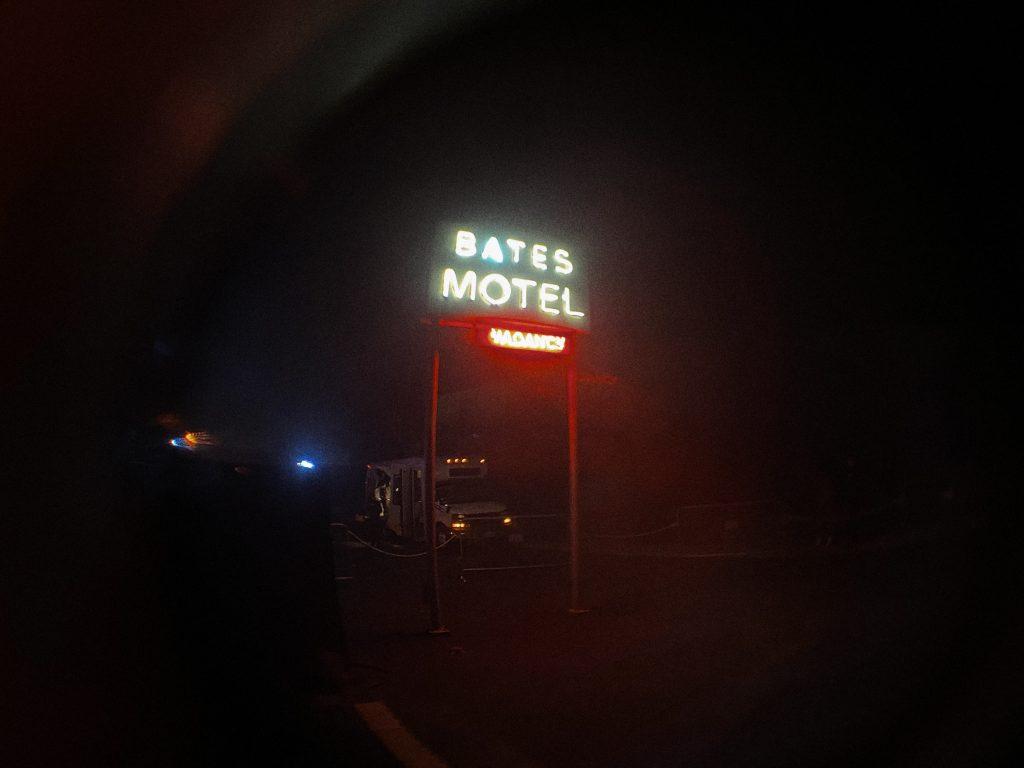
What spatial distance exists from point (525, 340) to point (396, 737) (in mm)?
6267

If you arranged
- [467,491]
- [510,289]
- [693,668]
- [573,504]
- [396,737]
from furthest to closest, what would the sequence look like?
1. [467,491]
2. [573,504]
3. [510,289]
4. [693,668]
5. [396,737]

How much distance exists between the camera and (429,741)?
16.8 feet

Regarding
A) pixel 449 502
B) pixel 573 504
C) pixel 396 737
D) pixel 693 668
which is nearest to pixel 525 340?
pixel 573 504

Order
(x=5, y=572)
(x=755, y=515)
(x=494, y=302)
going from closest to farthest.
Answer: (x=5, y=572), (x=494, y=302), (x=755, y=515)

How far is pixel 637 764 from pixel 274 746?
2269 mm

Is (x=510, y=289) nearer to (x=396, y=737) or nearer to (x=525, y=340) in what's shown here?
(x=525, y=340)

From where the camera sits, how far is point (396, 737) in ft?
16.9

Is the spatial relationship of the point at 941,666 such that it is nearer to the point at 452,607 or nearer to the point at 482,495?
the point at 452,607

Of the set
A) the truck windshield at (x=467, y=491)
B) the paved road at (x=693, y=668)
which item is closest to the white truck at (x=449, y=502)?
the truck windshield at (x=467, y=491)

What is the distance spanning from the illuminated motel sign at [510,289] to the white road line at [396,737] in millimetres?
5300

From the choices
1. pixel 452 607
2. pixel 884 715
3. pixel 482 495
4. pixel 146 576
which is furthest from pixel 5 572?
pixel 482 495

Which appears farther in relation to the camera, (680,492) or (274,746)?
(680,492)

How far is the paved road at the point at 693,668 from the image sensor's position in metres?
5.00

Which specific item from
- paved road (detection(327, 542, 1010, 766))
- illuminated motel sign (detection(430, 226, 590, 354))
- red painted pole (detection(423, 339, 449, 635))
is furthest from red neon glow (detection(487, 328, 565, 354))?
paved road (detection(327, 542, 1010, 766))
